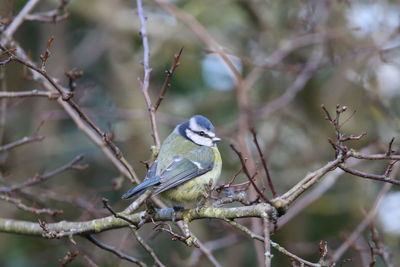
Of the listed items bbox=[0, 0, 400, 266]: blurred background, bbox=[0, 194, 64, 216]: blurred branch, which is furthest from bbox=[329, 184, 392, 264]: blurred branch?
bbox=[0, 194, 64, 216]: blurred branch

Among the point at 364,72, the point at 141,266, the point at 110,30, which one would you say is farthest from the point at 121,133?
the point at 141,266

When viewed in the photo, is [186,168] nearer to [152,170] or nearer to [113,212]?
[152,170]

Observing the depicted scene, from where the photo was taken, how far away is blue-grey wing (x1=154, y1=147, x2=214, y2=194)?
2.85 m

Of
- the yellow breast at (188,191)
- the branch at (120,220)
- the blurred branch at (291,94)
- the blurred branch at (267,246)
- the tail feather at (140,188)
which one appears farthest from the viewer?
the blurred branch at (291,94)

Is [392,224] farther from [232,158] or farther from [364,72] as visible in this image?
[232,158]

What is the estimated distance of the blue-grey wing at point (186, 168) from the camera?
2854 millimetres

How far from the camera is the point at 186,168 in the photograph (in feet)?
10.0

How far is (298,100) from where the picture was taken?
5473 millimetres

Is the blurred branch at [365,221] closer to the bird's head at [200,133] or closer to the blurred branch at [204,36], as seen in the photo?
the bird's head at [200,133]

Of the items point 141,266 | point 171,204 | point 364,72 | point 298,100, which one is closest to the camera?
point 141,266

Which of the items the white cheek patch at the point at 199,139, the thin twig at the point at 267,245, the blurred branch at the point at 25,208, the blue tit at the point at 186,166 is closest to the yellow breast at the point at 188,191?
the blue tit at the point at 186,166

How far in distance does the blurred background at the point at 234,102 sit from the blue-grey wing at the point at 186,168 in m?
1.30

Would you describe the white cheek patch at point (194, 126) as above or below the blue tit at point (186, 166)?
above

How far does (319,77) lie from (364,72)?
4.20ft
